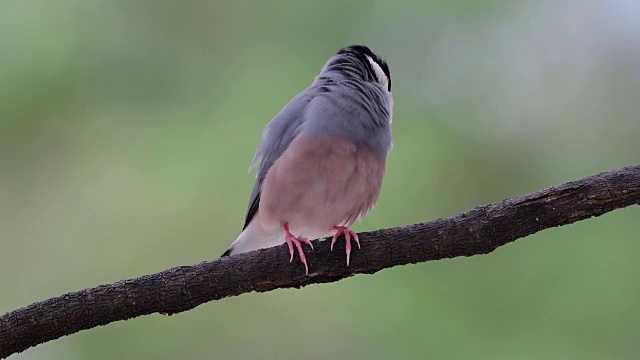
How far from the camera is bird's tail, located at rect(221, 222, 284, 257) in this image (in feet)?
9.32

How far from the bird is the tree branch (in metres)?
0.18

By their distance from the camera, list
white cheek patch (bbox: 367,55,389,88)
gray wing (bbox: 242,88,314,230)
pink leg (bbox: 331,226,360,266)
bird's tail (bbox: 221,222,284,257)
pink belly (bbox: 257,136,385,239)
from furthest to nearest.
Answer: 1. white cheek patch (bbox: 367,55,389,88)
2. bird's tail (bbox: 221,222,284,257)
3. gray wing (bbox: 242,88,314,230)
4. pink belly (bbox: 257,136,385,239)
5. pink leg (bbox: 331,226,360,266)

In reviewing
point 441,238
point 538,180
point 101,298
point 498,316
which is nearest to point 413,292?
point 498,316

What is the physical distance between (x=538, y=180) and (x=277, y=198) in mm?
1570

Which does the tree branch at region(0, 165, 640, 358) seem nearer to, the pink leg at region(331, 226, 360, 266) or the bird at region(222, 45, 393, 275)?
the pink leg at region(331, 226, 360, 266)

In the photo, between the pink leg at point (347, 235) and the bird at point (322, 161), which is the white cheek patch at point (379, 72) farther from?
the pink leg at point (347, 235)

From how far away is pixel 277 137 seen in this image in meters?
2.74

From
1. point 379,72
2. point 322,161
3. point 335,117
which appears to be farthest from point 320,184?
point 379,72

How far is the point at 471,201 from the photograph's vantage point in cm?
358

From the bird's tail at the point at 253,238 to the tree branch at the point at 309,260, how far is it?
22.6 inches

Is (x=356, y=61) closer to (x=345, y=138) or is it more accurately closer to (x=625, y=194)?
(x=345, y=138)

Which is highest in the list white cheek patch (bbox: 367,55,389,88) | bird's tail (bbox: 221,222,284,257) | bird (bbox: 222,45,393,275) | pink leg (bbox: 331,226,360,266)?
white cheek patch (bbox: 367,55,389,88)

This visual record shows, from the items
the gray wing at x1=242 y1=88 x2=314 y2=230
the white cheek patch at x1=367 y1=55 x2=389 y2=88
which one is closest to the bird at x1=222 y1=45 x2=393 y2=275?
the gray wing at x1=242 y1=88 x2=314 y2=230

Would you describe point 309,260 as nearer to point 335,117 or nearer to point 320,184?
point 320,184
